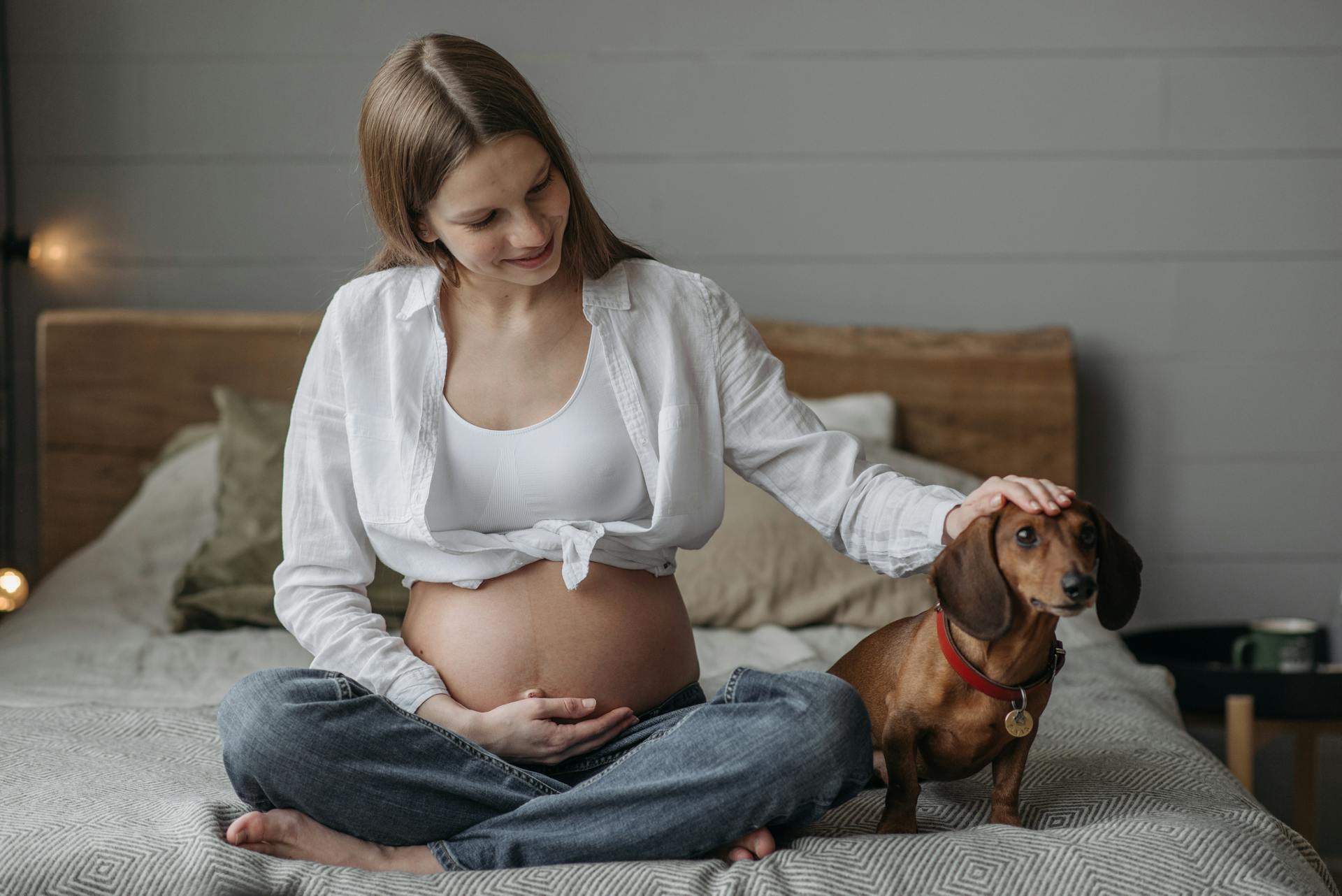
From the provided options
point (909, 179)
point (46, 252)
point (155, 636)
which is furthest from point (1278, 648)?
point (46, 252)

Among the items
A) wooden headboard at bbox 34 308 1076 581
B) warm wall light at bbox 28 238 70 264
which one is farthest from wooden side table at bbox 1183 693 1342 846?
warm wall light at bbox 28 238 70 264

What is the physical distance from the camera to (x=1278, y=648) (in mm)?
2189

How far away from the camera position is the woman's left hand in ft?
3.45

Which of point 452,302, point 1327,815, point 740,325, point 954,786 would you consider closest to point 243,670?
point 452,302

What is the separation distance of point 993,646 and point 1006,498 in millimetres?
131

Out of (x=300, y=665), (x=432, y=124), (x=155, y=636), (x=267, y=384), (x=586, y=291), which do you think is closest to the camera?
(x=432, y=124)

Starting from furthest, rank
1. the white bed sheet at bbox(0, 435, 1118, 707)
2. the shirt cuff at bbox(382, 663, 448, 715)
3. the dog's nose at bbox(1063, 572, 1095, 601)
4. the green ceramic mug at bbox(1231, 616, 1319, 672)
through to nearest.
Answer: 1. the green ceramic mug at bbox(1231, 616, 1319, 672)
2. the white bed sheet at bbox(0, 435, 1118, 707)
3. the shirt cuff at bbox(382, 663, 448, 715)
4. the dog's nose at bbox(1063, 572, 1095, 601)

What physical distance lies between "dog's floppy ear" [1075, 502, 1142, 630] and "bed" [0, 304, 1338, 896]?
19 centimetres

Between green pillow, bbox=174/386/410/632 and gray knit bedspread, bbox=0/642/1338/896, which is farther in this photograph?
green pillow, bbox=174/386/410/632

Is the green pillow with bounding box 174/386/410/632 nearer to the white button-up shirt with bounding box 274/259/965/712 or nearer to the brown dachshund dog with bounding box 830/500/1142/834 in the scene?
the white button-up shirt with bounding box 274/259/965/712

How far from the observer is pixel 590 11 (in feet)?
8.46

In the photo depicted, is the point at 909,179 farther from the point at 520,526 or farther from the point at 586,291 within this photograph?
the point at 520,526

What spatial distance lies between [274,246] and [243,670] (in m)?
1.10

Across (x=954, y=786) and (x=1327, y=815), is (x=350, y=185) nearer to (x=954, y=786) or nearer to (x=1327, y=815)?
(x=954, y=786)
